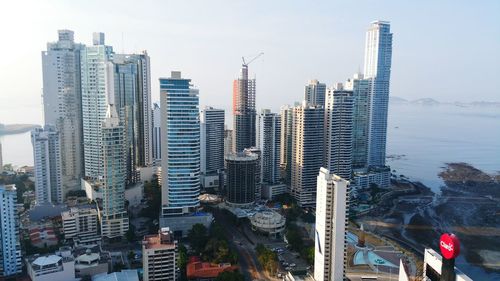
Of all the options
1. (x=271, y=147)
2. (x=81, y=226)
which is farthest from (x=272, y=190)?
(x=81, y=226)

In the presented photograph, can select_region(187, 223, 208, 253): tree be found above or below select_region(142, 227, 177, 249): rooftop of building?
below

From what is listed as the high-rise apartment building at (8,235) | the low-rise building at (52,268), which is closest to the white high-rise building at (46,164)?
the high-rise apartment building at (8,235)

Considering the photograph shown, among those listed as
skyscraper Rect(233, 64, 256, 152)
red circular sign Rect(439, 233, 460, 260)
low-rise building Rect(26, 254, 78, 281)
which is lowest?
low-rise building Rect(26, 254, 78, 281)

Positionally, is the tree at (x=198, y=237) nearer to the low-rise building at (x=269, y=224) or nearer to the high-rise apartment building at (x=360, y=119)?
the low-rise building at (x=269, y=224)

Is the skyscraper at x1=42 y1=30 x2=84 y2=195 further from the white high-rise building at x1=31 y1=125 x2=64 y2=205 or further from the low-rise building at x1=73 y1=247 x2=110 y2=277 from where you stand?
the low-rise building at x1=73 y1=247 x2=110 y2=277

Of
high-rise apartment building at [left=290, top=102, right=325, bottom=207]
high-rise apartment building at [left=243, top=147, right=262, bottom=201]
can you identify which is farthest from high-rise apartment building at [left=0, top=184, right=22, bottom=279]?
high-rise apartment building at [left=290, top=102, right=325, bottom=207]

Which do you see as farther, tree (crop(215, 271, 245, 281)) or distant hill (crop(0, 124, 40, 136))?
distant hill (crop(0, 124, 40, 136))

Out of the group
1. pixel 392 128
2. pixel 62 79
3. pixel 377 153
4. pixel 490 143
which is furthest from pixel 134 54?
pixel 392 128
